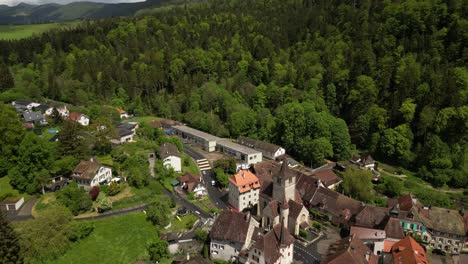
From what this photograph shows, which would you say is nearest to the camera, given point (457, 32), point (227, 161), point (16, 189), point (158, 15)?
point (16, 189)

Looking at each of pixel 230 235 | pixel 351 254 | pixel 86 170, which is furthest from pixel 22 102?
pixel 351 254

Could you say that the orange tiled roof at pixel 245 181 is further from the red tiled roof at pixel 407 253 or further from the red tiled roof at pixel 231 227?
the red tiled roof at pixel 407 253

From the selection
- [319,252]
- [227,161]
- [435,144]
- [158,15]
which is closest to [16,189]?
[227,161]

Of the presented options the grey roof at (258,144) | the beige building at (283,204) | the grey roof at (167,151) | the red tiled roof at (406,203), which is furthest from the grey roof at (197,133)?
the red tiled roof at (406,203)

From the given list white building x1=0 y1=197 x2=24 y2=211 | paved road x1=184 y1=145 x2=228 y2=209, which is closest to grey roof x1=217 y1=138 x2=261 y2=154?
paved road x1=184 y1=145 x2=228 y2=209

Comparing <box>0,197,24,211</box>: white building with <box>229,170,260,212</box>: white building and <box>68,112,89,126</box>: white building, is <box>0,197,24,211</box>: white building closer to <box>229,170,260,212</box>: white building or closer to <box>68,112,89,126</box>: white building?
<box>229,170,260,212</box>: white building

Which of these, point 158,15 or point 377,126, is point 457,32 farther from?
point 158,15

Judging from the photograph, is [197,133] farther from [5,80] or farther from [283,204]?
[5,80]
